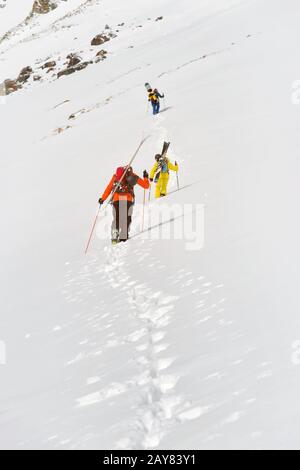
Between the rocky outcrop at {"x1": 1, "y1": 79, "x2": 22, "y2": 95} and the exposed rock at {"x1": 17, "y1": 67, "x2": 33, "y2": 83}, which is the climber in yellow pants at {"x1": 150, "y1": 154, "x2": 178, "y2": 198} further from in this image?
the exposed rock at {"x1": 17, "y1": 67, "x2": 33, "y2": 83}

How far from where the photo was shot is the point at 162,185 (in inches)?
512

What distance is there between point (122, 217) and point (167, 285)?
3599mm

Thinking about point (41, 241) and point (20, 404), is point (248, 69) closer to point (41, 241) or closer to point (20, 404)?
point (41, 241)

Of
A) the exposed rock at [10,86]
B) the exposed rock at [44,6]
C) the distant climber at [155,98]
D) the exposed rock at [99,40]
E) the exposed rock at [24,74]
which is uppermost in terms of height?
the exposed rock at [44,6]

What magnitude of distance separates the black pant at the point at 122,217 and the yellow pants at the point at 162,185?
254cm

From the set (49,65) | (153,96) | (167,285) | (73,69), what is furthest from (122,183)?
(49,65)

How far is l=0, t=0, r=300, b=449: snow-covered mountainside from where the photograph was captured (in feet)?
13.4

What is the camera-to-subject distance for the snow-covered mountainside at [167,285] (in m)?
4.08

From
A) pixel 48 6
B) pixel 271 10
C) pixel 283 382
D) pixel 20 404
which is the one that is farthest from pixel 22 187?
pixel 48 6

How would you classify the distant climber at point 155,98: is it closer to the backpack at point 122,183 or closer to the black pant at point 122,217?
the backpack at point 122,183

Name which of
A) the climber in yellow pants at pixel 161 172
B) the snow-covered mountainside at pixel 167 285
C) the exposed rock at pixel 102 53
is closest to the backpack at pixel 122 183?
the snow-covered mountainside at pixel 167 285

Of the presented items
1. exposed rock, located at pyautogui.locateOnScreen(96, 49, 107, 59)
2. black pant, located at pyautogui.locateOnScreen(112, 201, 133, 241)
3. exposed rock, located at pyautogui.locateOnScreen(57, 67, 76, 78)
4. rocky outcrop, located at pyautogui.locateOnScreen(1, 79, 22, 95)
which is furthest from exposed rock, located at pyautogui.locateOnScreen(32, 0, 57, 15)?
black pant, located at pyautogui.locateOnScreen(112, 201, 133, 241)

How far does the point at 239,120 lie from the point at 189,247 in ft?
32.1

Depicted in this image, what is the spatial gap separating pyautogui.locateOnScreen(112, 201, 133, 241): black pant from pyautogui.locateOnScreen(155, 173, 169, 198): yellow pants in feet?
8.32
